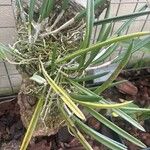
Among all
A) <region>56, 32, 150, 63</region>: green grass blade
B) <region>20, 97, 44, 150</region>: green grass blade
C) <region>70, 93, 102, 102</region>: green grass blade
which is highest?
<region>56, 32, 150, 63</region>: green grass blade

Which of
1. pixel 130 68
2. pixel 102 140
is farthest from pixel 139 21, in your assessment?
pixel 102 140

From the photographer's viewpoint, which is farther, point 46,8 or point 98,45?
point 46,8

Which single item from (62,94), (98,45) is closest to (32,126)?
(62,94)

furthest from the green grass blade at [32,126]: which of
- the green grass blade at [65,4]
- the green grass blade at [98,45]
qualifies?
the green grass blade at [65,4]

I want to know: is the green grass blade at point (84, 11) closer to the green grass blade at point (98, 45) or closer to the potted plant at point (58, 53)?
the potted plant at point (58, 53)

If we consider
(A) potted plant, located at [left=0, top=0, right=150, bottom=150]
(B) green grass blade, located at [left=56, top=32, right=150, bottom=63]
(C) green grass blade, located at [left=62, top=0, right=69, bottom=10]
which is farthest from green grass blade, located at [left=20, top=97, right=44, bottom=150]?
(C) green grass blade, located at [left=62, top=0, right=69, bottom=10]

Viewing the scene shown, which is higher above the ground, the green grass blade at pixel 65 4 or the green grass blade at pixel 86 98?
the green grass blade at pixel 65 4

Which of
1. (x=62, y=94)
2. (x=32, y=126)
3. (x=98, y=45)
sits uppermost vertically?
(x=98, y=45)

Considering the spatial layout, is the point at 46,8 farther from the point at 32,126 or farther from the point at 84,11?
the point at 32,126

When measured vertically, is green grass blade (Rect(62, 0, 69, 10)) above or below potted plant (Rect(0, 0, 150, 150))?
above

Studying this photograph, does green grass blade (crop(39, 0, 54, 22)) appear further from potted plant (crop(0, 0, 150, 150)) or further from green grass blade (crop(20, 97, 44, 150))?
green grass blade (crop(20, 97, 44, 150))

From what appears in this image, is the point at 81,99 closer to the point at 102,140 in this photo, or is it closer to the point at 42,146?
the point at 102,140
